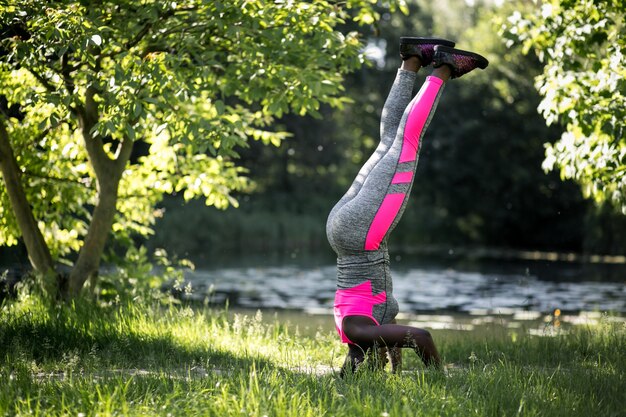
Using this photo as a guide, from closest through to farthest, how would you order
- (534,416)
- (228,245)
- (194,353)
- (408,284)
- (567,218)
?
1. (534,416)
2. (194,353)
3. (408,284)
4. (228,245)
5. (567,218)

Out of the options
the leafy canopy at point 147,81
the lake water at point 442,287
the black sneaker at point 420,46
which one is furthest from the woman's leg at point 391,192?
the lake water at point 442,287

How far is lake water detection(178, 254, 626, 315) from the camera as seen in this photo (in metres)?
17.1

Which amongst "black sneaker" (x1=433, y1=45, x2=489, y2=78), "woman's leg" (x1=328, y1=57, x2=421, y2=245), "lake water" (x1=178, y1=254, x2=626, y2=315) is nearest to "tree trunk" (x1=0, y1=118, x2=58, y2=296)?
"woman's leg" (x1=328, y1=57, x2=421, y2=245)

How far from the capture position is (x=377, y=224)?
17.8 feet

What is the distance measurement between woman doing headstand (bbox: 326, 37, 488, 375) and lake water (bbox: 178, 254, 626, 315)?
318 inches

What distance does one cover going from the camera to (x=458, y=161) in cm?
4266

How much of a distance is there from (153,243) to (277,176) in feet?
73.3

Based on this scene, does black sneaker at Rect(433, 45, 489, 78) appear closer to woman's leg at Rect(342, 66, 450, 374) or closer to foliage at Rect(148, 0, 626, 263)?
woman's leg at Rect(342, 66, 450, 374)

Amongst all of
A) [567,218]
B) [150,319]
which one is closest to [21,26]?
[150,319]

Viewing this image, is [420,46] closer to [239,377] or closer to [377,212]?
[377,212]

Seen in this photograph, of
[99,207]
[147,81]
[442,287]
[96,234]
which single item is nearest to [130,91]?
[147,81]

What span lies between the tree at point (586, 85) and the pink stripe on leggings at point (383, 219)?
11.5ft

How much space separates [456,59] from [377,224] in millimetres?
1279

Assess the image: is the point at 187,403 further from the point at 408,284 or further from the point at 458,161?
the point at 458,161
